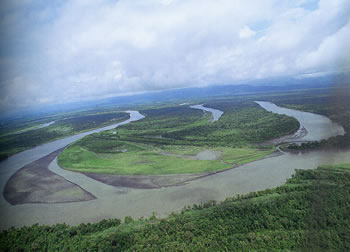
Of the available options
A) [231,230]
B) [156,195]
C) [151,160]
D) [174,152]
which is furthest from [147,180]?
[231,230]

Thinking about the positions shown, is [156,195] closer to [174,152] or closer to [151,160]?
[151,160]

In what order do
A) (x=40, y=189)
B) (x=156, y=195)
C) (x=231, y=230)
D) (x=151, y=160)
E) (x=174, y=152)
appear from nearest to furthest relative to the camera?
(x=231, y=230), (x=156, y=195), (x=40, y=189), (x=151, y=160), (x=174, y=152)

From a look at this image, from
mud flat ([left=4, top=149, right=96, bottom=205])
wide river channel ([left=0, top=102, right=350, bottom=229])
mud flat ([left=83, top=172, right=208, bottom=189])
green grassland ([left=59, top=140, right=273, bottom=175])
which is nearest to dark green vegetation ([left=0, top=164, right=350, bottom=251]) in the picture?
wide river channel ([left=0, top=102, right=350, bottom=229])

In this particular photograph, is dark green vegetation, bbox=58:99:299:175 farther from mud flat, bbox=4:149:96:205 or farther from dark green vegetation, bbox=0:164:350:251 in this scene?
dark green vegetation, bbox=0:164:350:251

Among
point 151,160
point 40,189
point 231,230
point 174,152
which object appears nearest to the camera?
point 231,230

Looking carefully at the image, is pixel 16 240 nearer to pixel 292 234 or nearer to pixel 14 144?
pixel 292 234
